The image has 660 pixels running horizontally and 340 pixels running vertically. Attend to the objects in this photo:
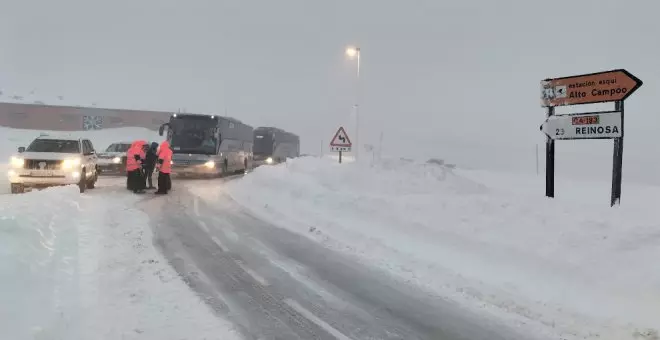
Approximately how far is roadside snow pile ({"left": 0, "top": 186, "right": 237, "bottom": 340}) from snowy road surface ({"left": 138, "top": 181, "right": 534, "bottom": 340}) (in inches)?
14.4

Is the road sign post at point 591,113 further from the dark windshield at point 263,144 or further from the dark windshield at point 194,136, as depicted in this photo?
the dark windshield at point 263,144

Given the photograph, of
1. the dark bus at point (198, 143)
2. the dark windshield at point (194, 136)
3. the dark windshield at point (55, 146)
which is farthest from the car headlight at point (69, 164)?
the dark windshield at point (194, 136)

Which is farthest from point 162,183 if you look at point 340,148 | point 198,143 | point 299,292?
point 299,292

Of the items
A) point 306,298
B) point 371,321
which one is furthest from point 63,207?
point 371,321

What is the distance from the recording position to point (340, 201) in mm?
12867

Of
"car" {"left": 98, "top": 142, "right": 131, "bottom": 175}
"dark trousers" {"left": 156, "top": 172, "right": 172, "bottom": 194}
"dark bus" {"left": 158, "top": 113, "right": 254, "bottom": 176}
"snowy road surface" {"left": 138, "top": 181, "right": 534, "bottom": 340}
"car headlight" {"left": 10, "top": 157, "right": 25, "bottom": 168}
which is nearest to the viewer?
"snowy road surface" {"left": 138, "top": 181, "right": 534, "bottom": 340}

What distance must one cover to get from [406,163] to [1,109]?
58843 mm

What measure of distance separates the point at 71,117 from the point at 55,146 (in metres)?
52.1

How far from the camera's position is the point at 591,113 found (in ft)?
A: 32.5

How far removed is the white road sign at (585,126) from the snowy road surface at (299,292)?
210 inches

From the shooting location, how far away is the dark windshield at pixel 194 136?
25.3 m

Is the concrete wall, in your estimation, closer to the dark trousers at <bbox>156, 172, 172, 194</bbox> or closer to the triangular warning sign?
the dark trousers at <bbox>156, 172, 172, 194</bbox>

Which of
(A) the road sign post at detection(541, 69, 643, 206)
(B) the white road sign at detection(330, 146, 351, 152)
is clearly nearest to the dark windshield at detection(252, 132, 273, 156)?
(B) the white road sign at detection(330, 146, 351, 152)

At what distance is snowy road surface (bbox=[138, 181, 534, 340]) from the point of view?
5.25 metres
